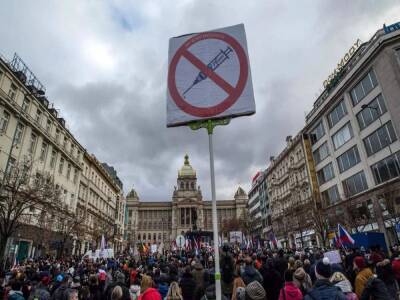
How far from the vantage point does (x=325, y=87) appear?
4638cm

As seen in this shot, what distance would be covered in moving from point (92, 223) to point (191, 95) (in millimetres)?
50858

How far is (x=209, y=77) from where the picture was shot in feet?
13.8

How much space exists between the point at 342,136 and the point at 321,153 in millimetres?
6979

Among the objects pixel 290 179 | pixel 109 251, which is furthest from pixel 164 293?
pixel 290 179

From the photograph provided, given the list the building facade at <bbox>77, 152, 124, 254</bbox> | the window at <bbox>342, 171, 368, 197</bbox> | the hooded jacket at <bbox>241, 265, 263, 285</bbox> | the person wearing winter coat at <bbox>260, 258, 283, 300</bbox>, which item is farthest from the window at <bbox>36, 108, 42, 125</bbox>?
the window at <bbox>342, 171, 368, 197</bbox>

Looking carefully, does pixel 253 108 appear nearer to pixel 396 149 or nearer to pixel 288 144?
pixel 396 149

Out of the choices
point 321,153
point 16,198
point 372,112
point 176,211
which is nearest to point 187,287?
point 16,198

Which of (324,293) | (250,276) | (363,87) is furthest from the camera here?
(363,87)

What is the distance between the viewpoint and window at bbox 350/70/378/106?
33.6m

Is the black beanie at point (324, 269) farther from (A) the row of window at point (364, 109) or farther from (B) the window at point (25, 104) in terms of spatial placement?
(B) the window at point (25, 104)

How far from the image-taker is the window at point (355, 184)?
3572cm

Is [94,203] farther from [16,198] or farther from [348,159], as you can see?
[348,159]

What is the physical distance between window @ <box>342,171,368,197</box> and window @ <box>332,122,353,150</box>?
539cm

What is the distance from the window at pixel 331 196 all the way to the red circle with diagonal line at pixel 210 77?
138 ft
